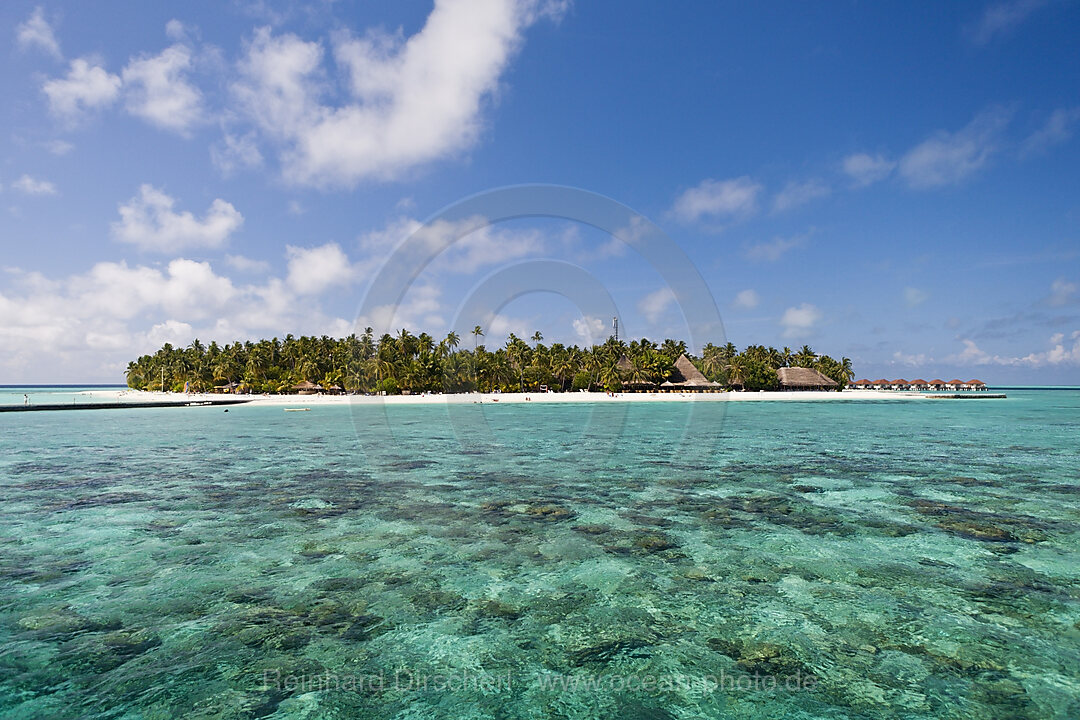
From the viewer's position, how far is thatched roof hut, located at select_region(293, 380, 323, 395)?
312 ft

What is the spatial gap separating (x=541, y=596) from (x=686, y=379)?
98838 millimetres

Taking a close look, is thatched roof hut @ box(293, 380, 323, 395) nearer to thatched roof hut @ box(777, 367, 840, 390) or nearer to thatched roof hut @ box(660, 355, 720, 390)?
thatched roof hut @ box(660, 355, 720, 390)

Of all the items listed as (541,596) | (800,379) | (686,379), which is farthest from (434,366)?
(541,596)

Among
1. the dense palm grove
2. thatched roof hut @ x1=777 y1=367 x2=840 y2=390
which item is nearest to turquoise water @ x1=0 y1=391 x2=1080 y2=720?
the dense palm grove

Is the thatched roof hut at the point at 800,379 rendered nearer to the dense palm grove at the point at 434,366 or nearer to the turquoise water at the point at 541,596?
the dense palm grove at the point at 434,366

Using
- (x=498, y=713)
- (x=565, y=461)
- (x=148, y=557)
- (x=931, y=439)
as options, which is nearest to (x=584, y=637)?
(x=498, y=713)

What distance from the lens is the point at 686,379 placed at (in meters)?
103

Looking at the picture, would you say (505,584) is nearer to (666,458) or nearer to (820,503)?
(820,503)

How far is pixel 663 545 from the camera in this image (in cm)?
1071

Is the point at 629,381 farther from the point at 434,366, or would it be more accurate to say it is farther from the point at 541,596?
the point at 541,596

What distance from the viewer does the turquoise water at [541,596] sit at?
5551 mm

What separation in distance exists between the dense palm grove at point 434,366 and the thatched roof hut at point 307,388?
139cm

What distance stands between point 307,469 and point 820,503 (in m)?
17.1

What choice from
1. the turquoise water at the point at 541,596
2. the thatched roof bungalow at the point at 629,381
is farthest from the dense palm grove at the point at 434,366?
the turquoise water at the point at 541,596
